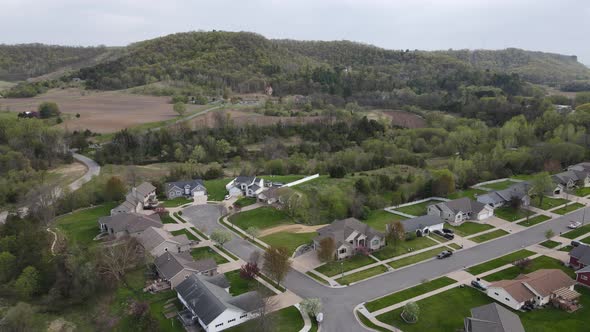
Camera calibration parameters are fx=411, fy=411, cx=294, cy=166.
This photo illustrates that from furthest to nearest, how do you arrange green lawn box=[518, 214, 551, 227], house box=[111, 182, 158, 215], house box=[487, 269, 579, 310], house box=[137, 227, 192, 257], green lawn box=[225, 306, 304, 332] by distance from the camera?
house box=[111, 182, 158, 215]
green lawn box=[518, 214, 551, 227]
house box=[137, 227, 192, 257]
house box=[487, 269, 579, 310]
green lawn box=[225, 306, 304, 332]

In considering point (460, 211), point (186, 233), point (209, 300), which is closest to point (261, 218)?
point (186, 233)

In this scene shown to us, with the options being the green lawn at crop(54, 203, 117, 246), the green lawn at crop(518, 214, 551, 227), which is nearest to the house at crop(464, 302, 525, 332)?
the green lawn at crop(518, 214, 551, 227)

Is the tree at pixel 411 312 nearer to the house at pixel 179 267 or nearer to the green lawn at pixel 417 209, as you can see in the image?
the house at pixel 179 267

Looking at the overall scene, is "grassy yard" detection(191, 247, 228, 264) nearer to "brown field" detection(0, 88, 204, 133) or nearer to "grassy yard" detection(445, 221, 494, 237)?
"grassy yard" detection(445, 221, 494, 237)

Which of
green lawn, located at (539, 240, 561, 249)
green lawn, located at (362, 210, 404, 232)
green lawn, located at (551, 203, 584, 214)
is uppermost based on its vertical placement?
green lawn, located at (551, 203, 584, 214)

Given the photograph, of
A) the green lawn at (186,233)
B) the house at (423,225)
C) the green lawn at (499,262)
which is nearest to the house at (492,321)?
the green lawn at (499,262)
